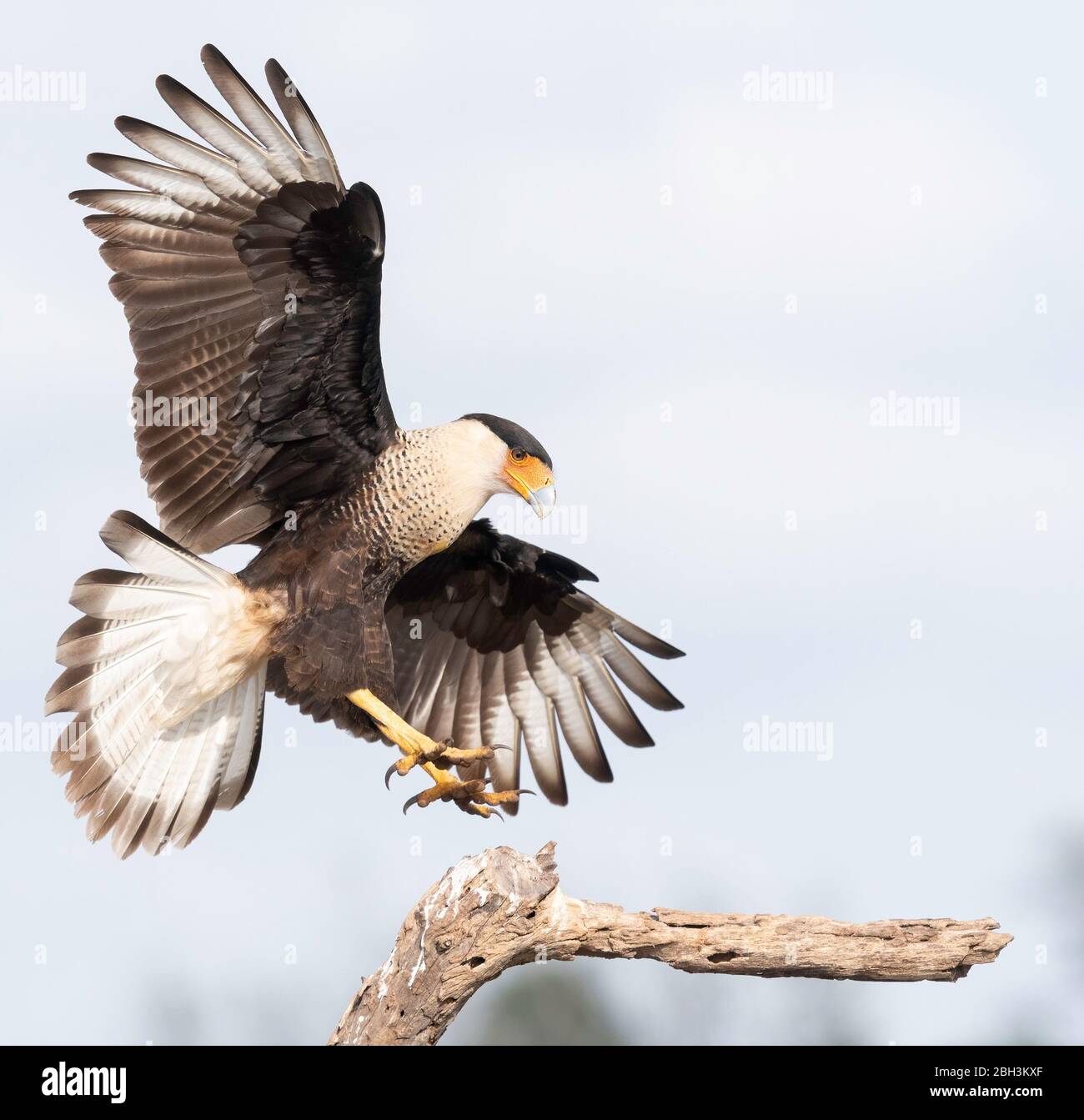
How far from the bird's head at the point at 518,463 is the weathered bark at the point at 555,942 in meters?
2.05

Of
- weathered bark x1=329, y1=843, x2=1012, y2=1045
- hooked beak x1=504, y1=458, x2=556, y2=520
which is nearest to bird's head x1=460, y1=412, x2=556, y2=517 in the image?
hooked beak x1=504, y1=458, x2=556, y2=520

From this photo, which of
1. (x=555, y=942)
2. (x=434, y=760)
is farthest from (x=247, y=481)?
(x=555, y=942)

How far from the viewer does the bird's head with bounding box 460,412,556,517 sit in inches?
320

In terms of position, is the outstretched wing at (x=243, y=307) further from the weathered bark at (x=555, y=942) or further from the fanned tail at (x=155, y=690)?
the weathered bark at (x=555, y=942)

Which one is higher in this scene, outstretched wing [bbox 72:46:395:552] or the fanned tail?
outstretched wing [bbox 72:46:395:552]

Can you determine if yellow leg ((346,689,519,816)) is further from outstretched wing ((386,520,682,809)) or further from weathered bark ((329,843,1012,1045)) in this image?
outstretched wing ((386,520,682,809))

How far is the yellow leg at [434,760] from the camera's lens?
776 cm

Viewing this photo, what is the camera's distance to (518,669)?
9703 millimetres

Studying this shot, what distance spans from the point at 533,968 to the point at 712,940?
40.2 metres

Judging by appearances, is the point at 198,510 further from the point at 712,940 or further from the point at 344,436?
the point at 712,940

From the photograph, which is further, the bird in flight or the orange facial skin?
the orange facial skin

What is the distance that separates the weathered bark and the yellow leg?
1.09 meters

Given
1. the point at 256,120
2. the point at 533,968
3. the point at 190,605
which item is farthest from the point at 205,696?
the point at 533,968

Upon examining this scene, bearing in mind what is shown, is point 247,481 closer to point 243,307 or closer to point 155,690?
point 243,307
